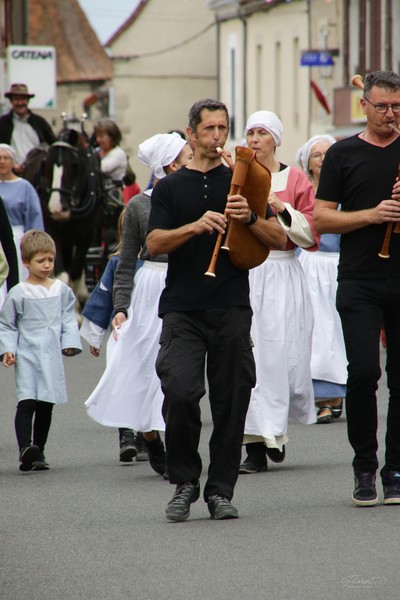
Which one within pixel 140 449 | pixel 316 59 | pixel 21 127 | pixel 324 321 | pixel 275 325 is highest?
pixel 21 127

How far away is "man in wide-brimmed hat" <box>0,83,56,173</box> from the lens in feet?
66.1

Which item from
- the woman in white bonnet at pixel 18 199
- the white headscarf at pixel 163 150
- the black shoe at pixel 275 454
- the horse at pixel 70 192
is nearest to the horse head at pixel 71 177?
the horse at pixel 70 192

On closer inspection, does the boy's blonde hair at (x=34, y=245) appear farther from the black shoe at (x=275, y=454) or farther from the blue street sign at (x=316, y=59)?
the blue street sign at (x=316, y=59)

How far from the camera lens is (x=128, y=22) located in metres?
66.4

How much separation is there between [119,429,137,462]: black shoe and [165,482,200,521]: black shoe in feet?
7.49

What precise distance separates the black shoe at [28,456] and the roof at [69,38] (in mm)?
61026

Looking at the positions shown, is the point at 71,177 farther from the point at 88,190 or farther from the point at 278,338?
the point at 278,338

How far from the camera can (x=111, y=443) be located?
38.7ft

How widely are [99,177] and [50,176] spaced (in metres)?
0.69

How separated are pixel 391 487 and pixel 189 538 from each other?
1172 millimetres

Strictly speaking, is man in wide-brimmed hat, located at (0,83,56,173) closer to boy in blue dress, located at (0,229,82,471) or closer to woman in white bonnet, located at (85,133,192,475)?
boy in blue dress, located at (0,229,82,471)

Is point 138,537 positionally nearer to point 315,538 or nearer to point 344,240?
point 315,538

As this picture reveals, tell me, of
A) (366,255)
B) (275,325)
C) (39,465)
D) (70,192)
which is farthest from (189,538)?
(70,192)

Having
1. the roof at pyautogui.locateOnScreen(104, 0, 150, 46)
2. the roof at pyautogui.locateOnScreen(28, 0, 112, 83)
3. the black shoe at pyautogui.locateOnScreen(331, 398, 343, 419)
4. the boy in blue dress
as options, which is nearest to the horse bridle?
the black shoe at pyautogui.locateOnScreen(331, 398, 343, 419)
